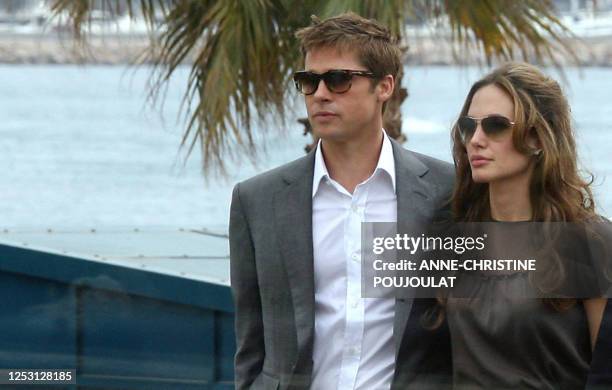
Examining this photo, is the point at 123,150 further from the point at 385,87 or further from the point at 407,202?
the point at 407,202

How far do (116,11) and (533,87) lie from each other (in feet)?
15.0

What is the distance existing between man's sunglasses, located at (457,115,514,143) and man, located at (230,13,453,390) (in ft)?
0.71

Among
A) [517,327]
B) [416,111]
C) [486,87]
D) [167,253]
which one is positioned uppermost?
[486,87]

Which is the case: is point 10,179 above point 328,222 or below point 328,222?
below

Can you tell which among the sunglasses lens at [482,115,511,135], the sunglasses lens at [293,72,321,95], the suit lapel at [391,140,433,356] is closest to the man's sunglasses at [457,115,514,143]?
the sunglasses lens at [482,115,511,135]

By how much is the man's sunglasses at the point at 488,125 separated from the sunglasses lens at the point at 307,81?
0.36 m

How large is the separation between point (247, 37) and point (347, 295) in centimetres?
417

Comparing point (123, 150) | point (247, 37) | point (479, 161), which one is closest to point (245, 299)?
point (479, 161)

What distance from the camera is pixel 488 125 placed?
2.74 metres

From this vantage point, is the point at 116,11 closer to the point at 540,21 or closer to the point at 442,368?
the point at 540,21

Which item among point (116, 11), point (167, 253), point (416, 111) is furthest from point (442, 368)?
point (416, 111)

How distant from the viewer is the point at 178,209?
22.7 m

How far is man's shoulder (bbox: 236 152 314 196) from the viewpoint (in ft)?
9.87

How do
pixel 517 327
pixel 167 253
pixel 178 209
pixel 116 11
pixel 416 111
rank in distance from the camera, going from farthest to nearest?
1. pixel 416 111
2. pixel 178 209
3. pixel 116 11
4. pixel 167 253
5. pixel 517 327
